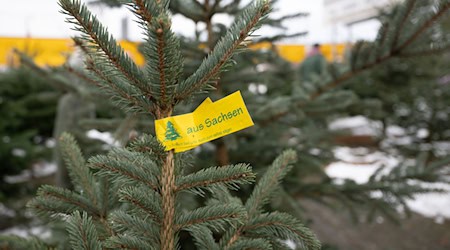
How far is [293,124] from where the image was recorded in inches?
88.5

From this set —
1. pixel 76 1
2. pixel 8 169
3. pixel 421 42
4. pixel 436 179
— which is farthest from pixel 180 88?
pixel 8 169

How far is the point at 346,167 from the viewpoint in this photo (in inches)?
229

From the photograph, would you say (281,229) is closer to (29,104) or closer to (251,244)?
(251,244)

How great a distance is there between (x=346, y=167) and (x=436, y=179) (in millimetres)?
3894

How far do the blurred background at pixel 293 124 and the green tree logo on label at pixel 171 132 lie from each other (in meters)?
0.19

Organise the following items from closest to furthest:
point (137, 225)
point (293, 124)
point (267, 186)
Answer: point (137, 225) → point (267, 186) → point (293, 124)

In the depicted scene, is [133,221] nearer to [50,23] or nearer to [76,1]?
[76,1]

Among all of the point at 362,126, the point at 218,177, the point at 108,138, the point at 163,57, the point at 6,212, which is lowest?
the point at 362,126

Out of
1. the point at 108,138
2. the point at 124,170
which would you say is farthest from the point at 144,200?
the point at 108,138

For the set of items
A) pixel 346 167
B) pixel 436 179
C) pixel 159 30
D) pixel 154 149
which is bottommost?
pixel 346 167

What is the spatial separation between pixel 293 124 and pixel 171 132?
1.61 m

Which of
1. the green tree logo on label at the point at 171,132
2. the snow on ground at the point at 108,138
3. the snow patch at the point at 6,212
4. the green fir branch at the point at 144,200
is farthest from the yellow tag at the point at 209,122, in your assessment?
the snow patch at the point at 6,212

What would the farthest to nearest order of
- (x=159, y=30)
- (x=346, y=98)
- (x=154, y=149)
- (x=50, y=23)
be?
1. (x=50, y=23)
2. (x=346, y=98)
3. (x=154, y=149)
4. (x=159, y=30)

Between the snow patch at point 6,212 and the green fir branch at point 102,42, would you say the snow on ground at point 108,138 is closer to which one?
the green fir branch at point 102,42
